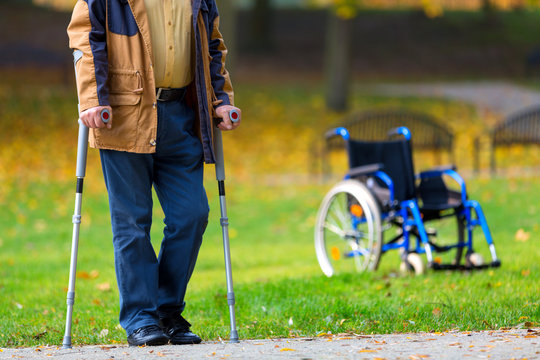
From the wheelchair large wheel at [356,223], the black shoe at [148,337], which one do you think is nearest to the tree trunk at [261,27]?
the wheelchair large wheel at [356,223]

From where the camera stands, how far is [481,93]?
2259cm

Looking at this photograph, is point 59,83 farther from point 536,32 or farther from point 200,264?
point 536,32

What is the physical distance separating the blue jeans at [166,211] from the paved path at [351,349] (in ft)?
0.94

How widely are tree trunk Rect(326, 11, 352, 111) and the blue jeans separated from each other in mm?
15765

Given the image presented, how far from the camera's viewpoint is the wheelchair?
254 inches

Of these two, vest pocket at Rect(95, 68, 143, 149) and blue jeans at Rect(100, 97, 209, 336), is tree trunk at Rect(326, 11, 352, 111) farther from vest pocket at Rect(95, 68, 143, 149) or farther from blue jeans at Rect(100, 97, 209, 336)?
vest pocket at Rect(95, 68, 143, 149)

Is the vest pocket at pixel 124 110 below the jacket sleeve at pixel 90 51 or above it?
below

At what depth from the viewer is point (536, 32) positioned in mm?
34688

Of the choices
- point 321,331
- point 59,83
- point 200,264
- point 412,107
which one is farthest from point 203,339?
point 59,83

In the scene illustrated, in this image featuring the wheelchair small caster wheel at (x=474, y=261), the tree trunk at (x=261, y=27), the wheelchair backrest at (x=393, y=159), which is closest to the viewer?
the wheelchair small caster wheel at (x=474, y=261)

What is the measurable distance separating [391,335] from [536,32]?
108 feet

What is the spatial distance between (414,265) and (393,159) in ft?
3.03

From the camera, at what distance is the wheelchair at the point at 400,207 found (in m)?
6.45

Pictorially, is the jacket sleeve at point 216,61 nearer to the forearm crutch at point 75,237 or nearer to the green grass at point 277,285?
the forearm crutch at point 75,237
